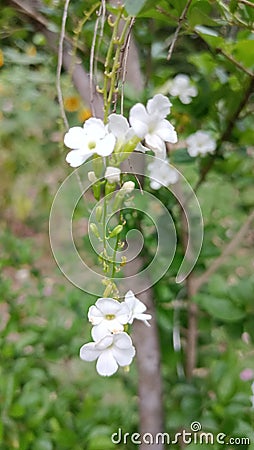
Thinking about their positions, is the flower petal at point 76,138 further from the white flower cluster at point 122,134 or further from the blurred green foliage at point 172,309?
the blurred green foliage at point 172,309

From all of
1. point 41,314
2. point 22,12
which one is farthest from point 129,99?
point 41,314

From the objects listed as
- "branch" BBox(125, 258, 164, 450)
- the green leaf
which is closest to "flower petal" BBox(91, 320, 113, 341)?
the green leaf

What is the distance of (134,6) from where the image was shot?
419mm

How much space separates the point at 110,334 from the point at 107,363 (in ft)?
0.09

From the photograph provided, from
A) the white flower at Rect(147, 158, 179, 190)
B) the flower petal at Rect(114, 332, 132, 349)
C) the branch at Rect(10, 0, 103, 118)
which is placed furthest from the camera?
the branch at Rect(10, 0, 103, 118)

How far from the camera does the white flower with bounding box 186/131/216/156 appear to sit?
74cm

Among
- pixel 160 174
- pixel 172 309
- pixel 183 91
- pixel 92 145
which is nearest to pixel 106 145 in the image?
pixel 92 145

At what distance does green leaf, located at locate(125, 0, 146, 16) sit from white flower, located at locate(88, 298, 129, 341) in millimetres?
219

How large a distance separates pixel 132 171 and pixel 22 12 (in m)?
0.39

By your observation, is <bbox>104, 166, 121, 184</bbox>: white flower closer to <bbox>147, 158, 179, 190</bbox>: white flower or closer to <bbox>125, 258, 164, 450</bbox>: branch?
<bbox>147, 158, 179, 190</bbox>: white flower

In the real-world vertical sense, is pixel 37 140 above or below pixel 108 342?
above

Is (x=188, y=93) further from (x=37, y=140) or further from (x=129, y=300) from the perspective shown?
(x=37, y=140)

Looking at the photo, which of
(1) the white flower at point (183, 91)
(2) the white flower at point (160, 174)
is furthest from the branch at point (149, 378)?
(1) the white flower at point (183, 91)

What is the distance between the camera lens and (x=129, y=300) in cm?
40
